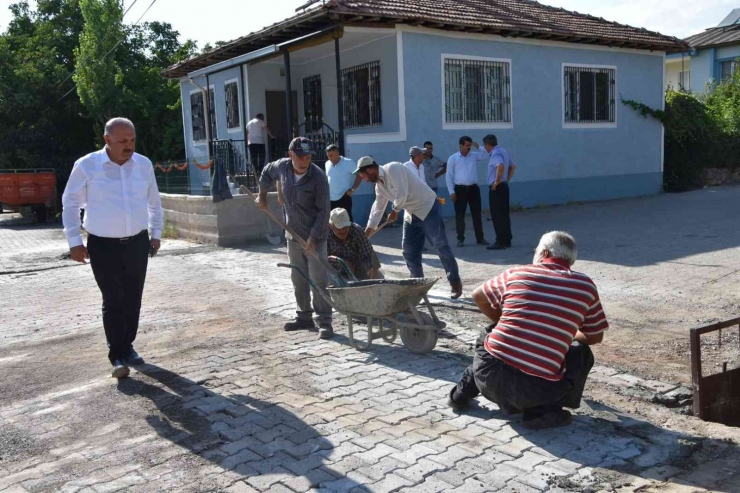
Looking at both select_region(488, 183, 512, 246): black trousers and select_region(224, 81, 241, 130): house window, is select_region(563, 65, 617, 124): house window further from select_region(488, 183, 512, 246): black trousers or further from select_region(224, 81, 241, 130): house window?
select_region(224, 81, 241, 130): house window

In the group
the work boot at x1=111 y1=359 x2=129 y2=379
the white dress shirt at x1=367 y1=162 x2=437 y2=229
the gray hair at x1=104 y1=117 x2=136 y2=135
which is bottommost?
the work boot at x1=111 y1=359 x2=129 y2=379

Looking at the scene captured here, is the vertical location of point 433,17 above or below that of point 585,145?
above

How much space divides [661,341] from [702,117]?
57.1ft

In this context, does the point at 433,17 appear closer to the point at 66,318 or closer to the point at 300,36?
the point at 300,36

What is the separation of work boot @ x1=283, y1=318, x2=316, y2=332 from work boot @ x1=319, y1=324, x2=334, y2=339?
33cm

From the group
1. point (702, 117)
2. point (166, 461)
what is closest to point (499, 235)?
point (166, 461)

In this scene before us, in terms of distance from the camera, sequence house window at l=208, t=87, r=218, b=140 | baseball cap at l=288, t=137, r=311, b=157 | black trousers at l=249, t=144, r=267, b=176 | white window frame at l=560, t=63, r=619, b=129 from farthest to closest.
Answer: house window at l=208, t=87, r=218, b=140 < white window frame at l=560, t=63, r=619, b=129 < black trousers at l=249, t=144, r=267, b=176 < baseball cap at l=288, t=137, r=311, b=157

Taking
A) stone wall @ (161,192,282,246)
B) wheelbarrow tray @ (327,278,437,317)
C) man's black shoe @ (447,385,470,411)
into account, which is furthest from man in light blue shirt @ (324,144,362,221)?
man's black shoe @ (447,385,470,411)

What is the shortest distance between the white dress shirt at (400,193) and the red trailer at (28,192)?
64.6ft

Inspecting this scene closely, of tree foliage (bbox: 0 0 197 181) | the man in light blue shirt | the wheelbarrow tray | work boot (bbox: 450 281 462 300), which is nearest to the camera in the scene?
the wheelbarrow tray

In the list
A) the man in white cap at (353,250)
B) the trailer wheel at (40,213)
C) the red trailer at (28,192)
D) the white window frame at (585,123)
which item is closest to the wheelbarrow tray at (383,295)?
the man in white cap at (353,250)

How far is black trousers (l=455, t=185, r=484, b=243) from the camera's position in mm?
11203

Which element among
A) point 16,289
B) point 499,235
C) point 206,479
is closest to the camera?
point 206,479

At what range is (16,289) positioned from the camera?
9.64m
